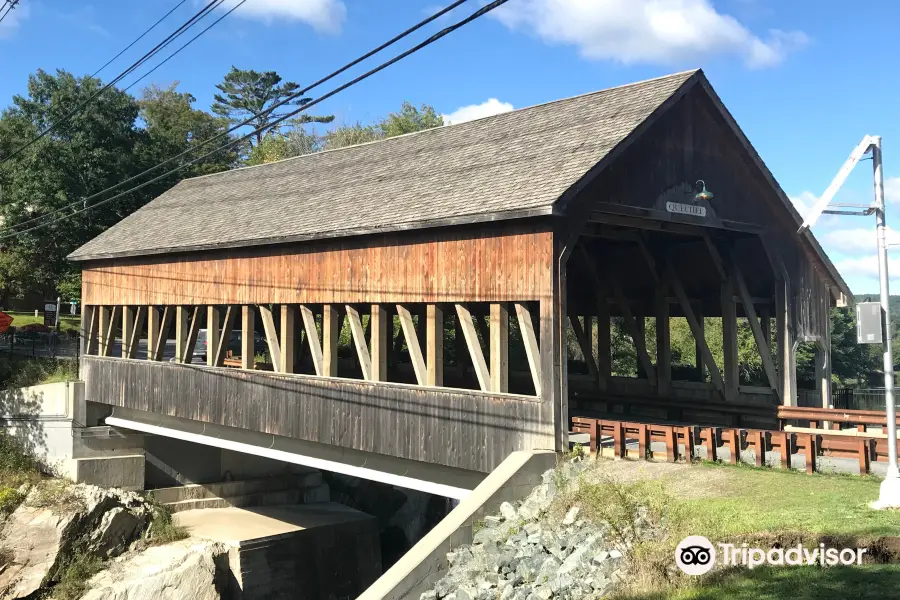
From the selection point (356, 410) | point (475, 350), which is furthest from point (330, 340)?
point (475, 350)

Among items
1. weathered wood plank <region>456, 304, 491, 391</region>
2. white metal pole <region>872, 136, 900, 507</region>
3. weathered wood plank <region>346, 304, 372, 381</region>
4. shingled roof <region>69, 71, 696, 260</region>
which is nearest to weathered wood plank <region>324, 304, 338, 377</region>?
weathered wood plank <region>346, 304, 372, 381</region>

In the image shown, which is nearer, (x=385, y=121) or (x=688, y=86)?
(x=688, y=86)

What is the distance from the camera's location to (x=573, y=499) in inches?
356

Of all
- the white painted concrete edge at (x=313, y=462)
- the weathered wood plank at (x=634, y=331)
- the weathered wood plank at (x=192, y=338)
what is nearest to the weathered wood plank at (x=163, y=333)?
the weathered wood plank at (x=192, y=338)

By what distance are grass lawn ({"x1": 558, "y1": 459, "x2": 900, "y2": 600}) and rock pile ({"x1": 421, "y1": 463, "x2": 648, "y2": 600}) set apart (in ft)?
0.78

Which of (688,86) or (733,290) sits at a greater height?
(688,86)

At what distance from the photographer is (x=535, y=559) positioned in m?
8.21

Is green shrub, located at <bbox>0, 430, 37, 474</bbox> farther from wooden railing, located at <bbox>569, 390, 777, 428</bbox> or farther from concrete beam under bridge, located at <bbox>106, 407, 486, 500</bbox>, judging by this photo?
wooden railing, located at <bbox>569, 390, 777, 428</bbox>

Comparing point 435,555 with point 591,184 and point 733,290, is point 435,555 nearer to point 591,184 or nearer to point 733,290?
point 591,184

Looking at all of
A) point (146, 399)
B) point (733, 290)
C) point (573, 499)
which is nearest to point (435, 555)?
point (573, 499)

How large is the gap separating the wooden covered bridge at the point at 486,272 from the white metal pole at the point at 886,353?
10.9 ft

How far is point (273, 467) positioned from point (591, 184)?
16907 millimetres

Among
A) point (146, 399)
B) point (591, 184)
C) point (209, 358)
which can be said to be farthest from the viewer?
point (146, 399)

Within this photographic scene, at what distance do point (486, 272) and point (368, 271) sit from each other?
2860 mm
